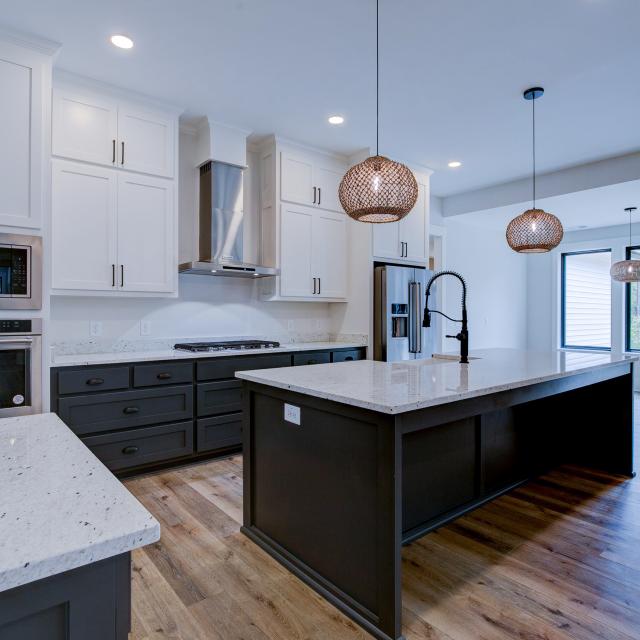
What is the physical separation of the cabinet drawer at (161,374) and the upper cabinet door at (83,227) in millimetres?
660

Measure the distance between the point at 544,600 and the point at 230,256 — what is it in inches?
125

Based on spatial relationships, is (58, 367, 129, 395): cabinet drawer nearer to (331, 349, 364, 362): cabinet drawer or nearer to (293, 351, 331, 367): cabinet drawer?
(293, 351, 331, 367): cabinet drawer

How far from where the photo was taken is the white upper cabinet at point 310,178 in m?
4.39

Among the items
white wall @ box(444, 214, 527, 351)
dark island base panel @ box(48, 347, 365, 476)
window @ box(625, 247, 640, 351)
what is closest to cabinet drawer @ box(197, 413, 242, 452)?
dark island base panel @ box(48, 347, 365, 476)

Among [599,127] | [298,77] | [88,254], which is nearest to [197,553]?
[88,254]

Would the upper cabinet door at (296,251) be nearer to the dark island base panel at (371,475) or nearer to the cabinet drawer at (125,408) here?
the cabinet drawer at (125,408)

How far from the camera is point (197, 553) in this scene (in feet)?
7.53

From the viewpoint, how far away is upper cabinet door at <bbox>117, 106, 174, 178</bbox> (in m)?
3.45

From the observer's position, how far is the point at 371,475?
178cm

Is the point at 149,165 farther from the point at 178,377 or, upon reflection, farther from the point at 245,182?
the point at 178,377

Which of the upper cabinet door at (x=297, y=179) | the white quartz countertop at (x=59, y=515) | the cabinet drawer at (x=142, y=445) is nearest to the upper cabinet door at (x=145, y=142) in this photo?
the upper cabinet door at (x=297, y=179)

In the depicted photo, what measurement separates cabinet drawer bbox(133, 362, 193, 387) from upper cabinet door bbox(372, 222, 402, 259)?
2.26 metres

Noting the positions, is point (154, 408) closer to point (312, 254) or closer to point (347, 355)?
point (347, 355)

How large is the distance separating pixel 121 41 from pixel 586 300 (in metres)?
7.44
